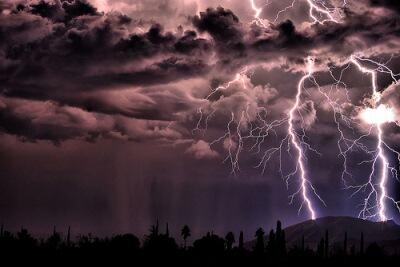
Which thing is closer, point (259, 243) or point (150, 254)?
point (150, 254)

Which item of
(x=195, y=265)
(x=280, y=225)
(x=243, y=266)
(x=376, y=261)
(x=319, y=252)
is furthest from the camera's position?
(x=280, y=225)

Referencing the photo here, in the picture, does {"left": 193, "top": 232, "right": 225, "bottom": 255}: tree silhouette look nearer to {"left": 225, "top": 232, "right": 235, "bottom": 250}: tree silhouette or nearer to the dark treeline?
the dark treeline

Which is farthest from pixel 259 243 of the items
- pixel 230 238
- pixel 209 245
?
pixel 230 238

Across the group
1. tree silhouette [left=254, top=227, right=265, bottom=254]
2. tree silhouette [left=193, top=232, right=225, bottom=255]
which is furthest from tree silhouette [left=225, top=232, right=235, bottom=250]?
tree silhouette [left=193, top=232, right=225, bottom=255]

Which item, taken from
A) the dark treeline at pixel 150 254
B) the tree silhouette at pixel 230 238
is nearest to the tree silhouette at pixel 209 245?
the dark treeline at pixel 150 254

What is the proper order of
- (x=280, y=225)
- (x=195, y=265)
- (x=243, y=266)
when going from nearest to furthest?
(x=195, y=265) < (x=243, y=266) < (x=280, y=225)

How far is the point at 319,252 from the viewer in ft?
238

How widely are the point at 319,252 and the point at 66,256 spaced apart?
3229 cm

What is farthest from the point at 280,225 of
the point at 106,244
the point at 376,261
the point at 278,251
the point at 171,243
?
the point at 106,244

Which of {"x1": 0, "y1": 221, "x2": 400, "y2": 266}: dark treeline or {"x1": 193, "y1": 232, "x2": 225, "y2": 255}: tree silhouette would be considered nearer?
{"x1": 0, "y1": 221, "x2": 400, "y2": 266}: dark treeline

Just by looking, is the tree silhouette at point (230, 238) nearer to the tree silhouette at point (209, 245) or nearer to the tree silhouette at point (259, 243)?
the tree silhouette at point (259, 243)

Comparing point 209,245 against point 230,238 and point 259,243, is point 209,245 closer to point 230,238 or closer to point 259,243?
point 259,243

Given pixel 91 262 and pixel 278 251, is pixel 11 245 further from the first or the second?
pixel 278 251

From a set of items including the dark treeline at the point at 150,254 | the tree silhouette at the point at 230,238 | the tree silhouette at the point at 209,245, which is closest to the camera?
the dark treeline at the point at 150,254
